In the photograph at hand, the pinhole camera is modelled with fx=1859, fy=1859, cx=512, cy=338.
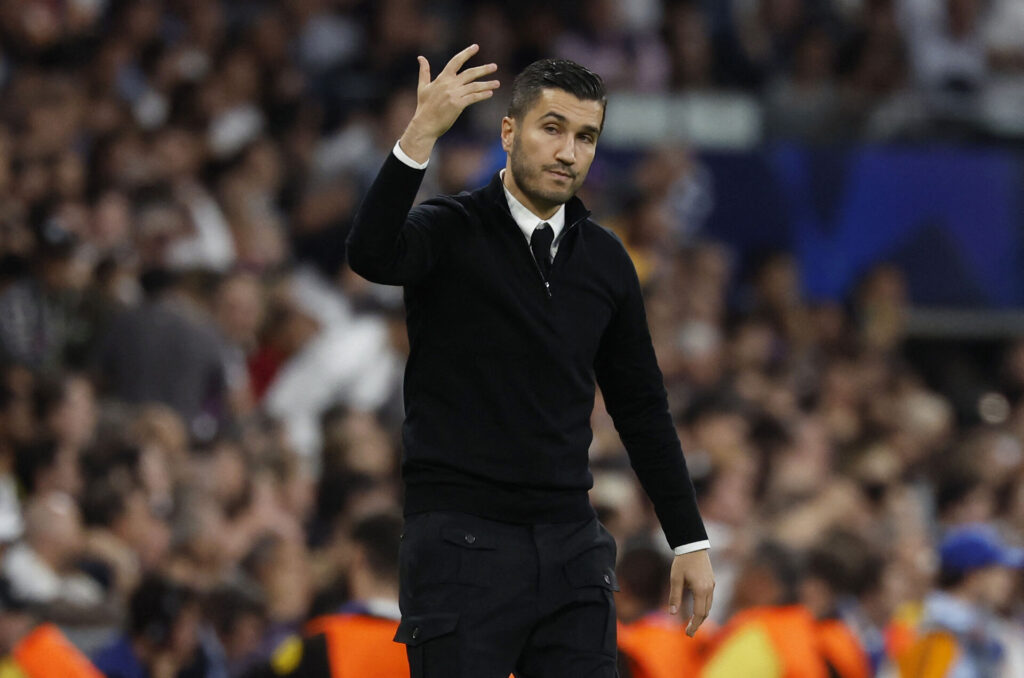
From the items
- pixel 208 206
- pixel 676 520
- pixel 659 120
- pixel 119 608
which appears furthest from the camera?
pixel 659 120

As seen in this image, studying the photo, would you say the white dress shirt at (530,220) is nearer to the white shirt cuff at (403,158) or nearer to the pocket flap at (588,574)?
the white shirt cuff at (403,158)

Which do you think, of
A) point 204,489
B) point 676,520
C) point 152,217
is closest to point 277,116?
point 152,217

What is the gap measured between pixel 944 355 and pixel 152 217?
22.8 feet

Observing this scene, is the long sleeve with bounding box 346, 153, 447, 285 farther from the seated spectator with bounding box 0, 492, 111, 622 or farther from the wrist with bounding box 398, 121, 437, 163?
the seated spectator with bounding box 0, 492, 111, 622


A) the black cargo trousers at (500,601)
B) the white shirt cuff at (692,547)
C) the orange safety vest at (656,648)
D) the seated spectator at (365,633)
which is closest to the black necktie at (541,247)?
the black cargo trousers at (500,601)

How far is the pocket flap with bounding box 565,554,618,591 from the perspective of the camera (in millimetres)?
4066

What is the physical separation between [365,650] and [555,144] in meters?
1.69

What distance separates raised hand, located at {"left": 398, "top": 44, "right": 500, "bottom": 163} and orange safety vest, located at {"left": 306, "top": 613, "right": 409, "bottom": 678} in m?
1.71

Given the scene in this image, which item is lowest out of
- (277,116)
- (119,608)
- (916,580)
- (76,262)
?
(916,580)

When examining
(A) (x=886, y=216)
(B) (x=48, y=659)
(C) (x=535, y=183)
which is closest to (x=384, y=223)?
(C) (x=535, y=183)

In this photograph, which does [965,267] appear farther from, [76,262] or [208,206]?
[76,262]

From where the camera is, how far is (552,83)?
4.10m

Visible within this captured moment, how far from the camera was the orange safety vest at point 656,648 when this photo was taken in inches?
230

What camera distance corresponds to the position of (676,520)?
4.39 metres
